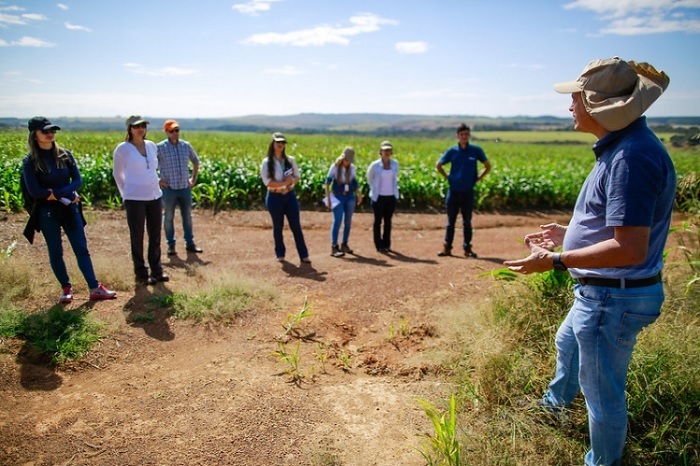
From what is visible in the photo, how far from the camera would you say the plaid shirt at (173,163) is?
691 centimetres

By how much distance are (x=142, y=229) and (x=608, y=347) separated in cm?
504

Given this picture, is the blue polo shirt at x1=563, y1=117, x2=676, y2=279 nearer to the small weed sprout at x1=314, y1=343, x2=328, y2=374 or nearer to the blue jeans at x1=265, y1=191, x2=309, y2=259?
the small weed sprout at x1=314, y1=343, x2=328, y2=374

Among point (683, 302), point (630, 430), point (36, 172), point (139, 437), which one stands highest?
point (36, 172)

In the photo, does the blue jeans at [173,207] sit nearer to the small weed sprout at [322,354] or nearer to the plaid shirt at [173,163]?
the plaid shirt at [173,163]

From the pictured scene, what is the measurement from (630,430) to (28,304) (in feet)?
17.8

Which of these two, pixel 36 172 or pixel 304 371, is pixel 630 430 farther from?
pixel 36 172

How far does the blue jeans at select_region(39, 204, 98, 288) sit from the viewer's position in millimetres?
4742

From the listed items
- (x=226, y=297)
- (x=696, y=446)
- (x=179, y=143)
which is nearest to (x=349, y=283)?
(x=226, y=297)

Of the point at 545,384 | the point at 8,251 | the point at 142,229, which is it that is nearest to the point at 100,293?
the point at 142,229

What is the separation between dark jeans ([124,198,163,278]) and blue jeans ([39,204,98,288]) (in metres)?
0.57

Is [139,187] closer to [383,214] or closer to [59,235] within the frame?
[59,235]

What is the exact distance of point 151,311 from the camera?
487 centimetres

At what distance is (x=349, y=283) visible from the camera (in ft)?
20.0

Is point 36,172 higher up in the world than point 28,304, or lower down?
higher up
